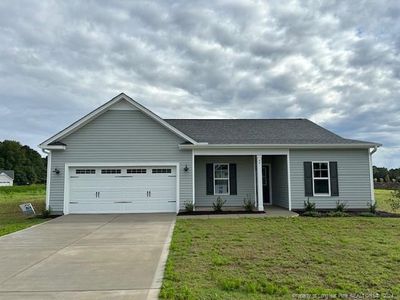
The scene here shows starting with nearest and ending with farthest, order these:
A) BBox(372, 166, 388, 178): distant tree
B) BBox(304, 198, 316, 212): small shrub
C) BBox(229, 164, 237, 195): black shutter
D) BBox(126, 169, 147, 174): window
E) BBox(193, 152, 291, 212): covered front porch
→ BBox(304, 198, 316, 212): small shrub, BBox(126, 169, 147, 174): window, BBox(193, 152, 291, 212): covered front porch, BBox(229, 164, 237, 195): black shutter, BBox(372, 166, 388, 178): distant tree

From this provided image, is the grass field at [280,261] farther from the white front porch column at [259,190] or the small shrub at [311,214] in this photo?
the white front porch column at [259,190]

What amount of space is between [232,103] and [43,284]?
59.6 feet

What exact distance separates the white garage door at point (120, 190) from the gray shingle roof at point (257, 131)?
279 cm

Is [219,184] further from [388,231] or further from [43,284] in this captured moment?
[43,284]

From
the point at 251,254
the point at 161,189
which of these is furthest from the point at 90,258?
the point at 161,189

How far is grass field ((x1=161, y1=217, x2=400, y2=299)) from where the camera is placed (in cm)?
457

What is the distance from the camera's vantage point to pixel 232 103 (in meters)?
21.8

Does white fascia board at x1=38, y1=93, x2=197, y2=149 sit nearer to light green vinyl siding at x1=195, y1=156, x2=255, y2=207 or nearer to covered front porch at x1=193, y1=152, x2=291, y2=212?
light green vinyl siding at x1=195, y1=156, x2=255, y2=207

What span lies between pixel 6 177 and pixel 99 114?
221ft

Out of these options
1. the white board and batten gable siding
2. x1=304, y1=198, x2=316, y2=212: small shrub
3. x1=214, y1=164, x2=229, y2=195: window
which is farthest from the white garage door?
x1=304, y1=198, x2=316, y2=212: small shrub

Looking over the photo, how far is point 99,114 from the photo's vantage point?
556 inches

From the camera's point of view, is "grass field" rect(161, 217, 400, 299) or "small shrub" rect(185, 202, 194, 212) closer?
"grass field" rect(161, 217, 400, 299)

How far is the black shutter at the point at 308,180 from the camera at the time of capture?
1434cm

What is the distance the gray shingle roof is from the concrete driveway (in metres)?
5.97
